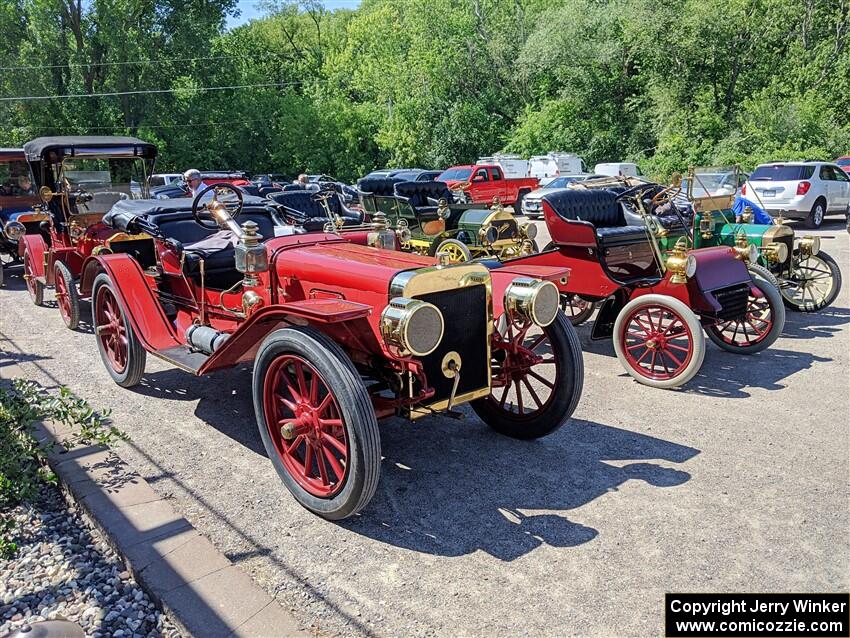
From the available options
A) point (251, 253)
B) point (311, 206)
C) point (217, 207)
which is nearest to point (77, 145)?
point (311, 206)

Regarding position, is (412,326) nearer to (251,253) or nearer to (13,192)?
(251,253)

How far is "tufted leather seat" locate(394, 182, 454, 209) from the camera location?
33.0 feet

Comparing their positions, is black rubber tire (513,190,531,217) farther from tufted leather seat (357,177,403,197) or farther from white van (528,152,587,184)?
tufted leather seat (357,177,403,197)

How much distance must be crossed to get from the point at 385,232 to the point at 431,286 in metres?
1.66

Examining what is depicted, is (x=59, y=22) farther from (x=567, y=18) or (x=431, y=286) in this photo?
(x=431, y=286)

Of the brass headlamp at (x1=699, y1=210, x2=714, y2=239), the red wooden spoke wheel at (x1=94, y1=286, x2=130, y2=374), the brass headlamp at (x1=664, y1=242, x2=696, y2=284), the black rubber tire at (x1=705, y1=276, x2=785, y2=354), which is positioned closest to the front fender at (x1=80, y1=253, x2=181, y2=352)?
the red wooden spoke wheel at (x1=94, y1=286, x2=130, y2=374)

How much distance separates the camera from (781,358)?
19.0 ft

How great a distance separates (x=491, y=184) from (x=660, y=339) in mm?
14212

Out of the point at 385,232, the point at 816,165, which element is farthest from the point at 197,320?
the point at 816,165

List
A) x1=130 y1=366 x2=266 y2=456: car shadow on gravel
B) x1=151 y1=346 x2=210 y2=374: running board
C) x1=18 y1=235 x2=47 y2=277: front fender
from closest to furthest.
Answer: x1=151 y1=346 x2=210 y2=374: running board, x1=130 y1=366 x2=266 y2=456: car shadow on gravel, x1=18 y1=235 x2=47 y2=277: front fender

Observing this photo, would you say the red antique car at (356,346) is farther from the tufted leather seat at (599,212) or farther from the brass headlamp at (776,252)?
the brass headlamp at (776,252)

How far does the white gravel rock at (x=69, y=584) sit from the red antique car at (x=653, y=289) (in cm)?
344

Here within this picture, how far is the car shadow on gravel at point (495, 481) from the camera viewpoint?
10.2 ft

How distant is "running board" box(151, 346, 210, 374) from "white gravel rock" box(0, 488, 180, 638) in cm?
108
